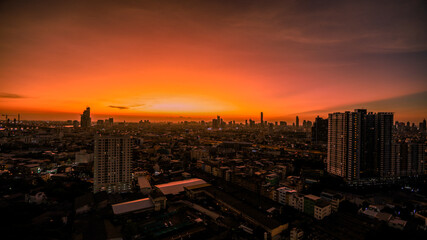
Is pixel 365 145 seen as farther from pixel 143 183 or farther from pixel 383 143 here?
pixel 143 183

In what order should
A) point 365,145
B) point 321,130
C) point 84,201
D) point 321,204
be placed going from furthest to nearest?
point 321,130
point 365,145
point 84,201
point 321,204

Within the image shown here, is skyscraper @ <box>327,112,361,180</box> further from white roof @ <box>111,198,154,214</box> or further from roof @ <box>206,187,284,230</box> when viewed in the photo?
white roof @ <box>111,198,154,214</box>

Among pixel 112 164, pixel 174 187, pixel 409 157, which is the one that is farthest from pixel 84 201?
pixel 409 157

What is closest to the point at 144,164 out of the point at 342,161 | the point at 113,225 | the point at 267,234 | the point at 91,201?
the point at 91,201

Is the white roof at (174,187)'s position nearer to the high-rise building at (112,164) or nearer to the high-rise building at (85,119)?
the high-rise building at (112,164)

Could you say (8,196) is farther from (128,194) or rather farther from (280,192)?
(280,192)

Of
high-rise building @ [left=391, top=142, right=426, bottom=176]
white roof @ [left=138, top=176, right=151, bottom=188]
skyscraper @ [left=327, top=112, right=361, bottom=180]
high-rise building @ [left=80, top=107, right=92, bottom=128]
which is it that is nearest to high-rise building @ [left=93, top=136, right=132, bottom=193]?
white roof @ [left=138, top=176, right=151, bottom=188]
